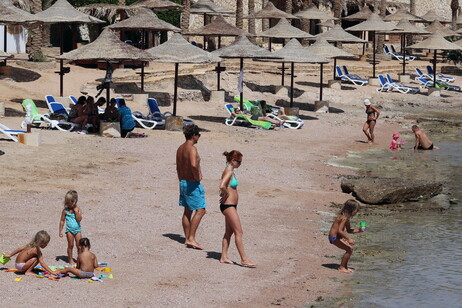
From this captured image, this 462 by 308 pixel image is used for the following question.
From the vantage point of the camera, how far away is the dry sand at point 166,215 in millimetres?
9227

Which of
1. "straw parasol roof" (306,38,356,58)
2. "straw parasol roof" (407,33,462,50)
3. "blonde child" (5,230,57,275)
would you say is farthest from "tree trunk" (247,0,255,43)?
"blonde child" (5,230,57,275)

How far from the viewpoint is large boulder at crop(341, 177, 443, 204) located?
15.2m

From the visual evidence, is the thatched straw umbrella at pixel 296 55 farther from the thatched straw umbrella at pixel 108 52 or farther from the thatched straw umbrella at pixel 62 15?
the thatched straw umbrella at pixel 62 15

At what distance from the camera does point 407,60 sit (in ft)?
149

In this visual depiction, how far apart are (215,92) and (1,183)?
15.9 metres

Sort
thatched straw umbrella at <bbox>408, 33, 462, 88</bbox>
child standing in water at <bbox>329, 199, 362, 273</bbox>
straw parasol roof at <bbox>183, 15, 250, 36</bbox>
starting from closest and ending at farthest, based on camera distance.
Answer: child standing in water at <bbox>329, 199, 362, 273</bbox> → straw parasol roof at <bbox>183, 15, 250, 36</bbox> → thatched straw umbrella at <bbox>408, 33, 462, 88</bbox>

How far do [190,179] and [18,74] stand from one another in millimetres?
19084

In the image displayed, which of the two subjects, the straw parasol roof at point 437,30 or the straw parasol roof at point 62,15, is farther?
the straw parasol roof at point 437,30

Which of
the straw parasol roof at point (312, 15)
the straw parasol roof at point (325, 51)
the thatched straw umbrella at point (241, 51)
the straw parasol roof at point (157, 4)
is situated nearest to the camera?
the thatched straw umbrella at point (241, 51)

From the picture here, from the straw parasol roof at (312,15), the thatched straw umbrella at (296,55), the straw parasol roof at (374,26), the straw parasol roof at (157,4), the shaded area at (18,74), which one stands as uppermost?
the straw parasol roof at (157,4)

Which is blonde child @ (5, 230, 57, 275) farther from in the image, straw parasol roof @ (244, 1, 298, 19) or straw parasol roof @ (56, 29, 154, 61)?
straw parasol roof @ (244, 1, 298, 19)

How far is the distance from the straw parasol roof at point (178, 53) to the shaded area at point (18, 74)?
7.24 m

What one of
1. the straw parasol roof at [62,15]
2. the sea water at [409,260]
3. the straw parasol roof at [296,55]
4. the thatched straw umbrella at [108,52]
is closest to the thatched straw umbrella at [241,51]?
the straw parasol roof at [296,55]

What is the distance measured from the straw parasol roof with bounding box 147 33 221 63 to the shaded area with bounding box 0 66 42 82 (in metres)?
7.24
